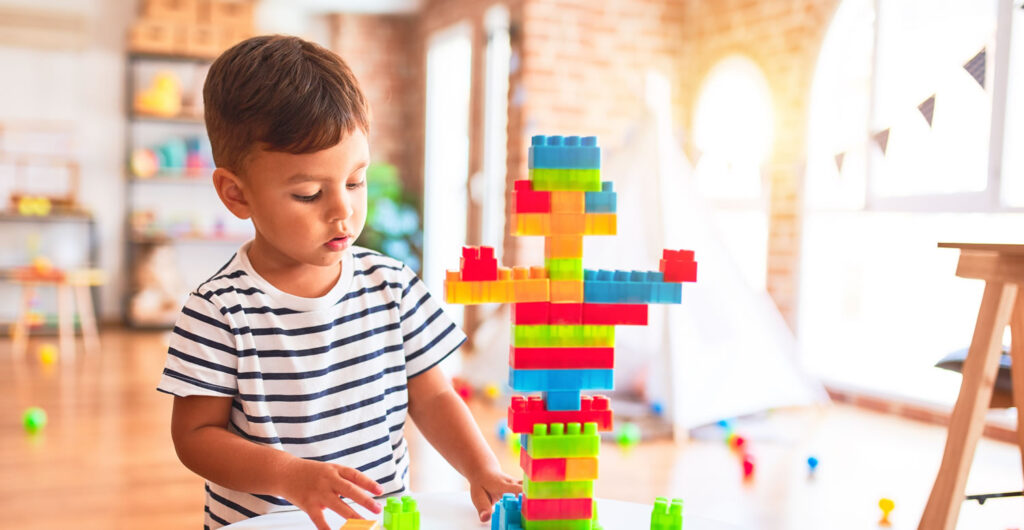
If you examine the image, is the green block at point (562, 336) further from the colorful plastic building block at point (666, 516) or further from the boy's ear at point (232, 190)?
the boy's ear at point (232, 190)

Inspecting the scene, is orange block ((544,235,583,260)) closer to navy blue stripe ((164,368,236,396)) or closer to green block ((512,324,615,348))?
green block ((512,324,615,348))

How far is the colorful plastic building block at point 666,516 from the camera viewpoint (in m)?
0.70

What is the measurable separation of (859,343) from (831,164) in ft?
2.90

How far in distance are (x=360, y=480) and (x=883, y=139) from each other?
12.3ft

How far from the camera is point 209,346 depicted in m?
0.84

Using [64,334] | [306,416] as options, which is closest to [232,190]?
[306,416]

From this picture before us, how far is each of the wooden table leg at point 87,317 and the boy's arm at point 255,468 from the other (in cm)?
491

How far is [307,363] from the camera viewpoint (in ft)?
2.94

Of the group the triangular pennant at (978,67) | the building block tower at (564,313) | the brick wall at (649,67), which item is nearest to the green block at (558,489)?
the building block tower at (564,313)

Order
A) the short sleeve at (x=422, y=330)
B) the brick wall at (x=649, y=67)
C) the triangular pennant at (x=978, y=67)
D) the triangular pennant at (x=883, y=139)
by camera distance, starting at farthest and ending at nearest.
Result: the brick wall at (x=649, y=67) < the triangular pennant at (x=883, y=139) < the triangular pennant at (x=978, y=67) < the short sleeve at (x=422, y=330)

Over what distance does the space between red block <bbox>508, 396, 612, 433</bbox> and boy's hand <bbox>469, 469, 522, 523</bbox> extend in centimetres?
14

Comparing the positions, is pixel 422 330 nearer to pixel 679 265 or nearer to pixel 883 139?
pixel 679 265

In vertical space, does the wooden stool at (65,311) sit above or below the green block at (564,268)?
below

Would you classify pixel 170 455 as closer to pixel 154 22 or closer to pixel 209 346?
pixel 209 346
